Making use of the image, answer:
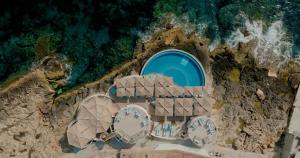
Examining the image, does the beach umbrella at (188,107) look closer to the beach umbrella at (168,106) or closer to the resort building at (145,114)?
the resort building at (145,114)

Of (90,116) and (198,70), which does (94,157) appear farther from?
(198,70)

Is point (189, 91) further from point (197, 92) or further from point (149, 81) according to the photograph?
point (149, 81)

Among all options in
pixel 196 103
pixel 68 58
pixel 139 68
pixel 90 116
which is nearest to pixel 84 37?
pixel 68 58

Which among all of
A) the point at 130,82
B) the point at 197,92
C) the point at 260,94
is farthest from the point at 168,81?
the point at 260,94

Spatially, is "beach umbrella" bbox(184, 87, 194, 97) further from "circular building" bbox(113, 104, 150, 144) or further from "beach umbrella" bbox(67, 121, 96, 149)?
"beach umbrella" bbox(67, 121, 96, 149)

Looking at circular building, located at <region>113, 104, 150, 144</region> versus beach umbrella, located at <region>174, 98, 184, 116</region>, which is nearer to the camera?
circular building, located at <region>113, 104, 150, 144</region>

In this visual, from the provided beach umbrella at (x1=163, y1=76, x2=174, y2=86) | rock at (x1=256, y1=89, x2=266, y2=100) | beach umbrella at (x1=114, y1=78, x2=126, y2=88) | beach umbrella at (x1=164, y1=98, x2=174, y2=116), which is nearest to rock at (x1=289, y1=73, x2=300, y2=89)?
rock at (x1=256, y1=89, x2=266, y2=100)
